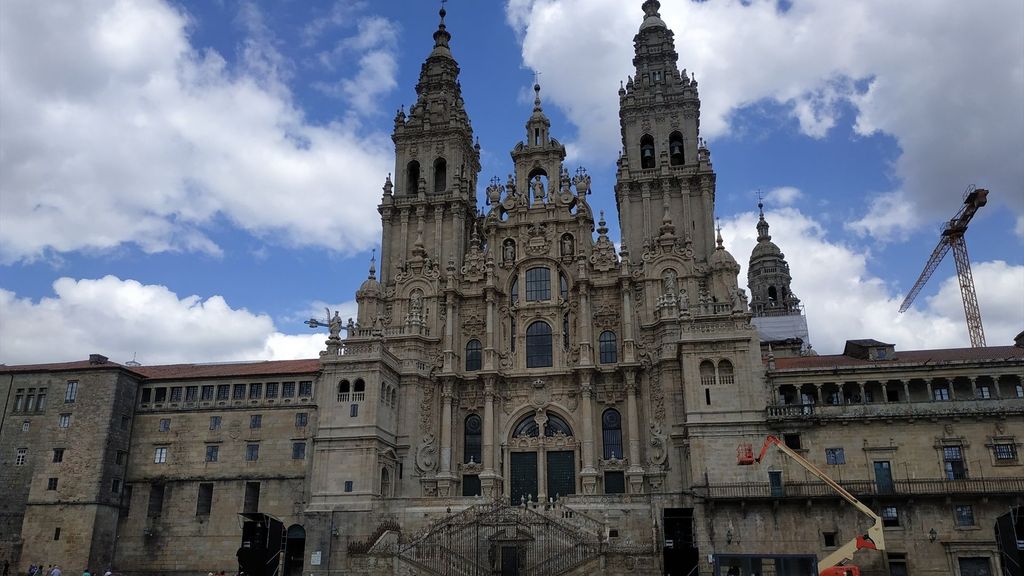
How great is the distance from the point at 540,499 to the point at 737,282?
60.7 feet

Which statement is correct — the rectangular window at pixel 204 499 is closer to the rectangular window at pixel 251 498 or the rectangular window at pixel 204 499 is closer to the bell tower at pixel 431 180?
the rectangular window at pixel 251 498

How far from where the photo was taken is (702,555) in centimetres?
4238

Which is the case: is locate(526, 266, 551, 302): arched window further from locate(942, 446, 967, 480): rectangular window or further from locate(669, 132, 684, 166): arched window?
locate(942, 446, 967, 480): rectangular window

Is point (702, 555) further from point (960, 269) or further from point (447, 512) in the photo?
point (960, 269)

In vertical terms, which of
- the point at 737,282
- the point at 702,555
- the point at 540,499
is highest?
the point at 737,282

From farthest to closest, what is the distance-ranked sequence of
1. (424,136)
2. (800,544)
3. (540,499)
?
(424,136) < (540,499) < (800,544)

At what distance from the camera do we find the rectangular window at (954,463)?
43.1 metres

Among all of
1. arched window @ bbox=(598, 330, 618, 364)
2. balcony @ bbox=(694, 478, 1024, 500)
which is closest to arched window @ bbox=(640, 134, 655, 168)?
arched window @ bbox=(598, 330, 618, 364)

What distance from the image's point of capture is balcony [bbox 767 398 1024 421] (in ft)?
143

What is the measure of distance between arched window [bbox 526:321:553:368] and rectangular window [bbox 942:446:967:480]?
23833 mm

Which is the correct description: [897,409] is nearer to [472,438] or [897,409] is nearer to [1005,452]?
[1005,452]

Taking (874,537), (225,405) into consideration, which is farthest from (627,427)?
(225,405)

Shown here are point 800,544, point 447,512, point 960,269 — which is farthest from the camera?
point 960,269

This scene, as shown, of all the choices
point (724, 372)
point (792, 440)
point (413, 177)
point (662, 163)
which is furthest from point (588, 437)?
point (413, 177)
